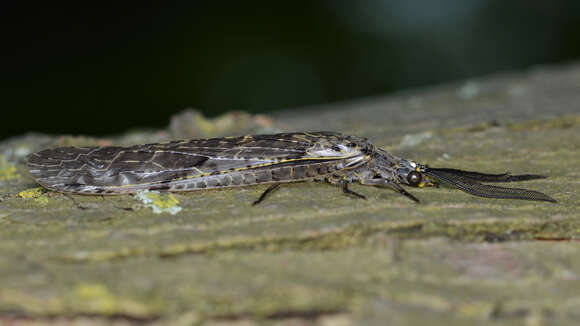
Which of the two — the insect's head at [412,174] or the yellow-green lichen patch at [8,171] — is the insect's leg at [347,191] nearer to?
the insect's head at [412,174]

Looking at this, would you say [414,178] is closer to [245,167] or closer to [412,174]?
[412,174]

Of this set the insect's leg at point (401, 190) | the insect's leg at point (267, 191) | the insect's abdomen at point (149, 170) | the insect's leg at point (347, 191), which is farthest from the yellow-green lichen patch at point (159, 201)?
the insect's leg at point (401, 190)

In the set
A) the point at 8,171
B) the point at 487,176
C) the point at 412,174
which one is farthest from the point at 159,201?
the point at 487,176

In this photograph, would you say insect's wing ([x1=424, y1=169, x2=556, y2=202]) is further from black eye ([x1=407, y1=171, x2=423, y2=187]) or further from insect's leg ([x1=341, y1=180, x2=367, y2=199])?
insect's leg ([x1=341, y1=180, x2=367, y2=199])

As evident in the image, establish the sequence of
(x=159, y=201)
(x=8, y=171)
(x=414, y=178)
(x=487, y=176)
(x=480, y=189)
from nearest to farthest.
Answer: (x=159, y=201) < (x=480, y=189) < (x=487, y=176) < (x=414, y=178) < (x=8, y=171)

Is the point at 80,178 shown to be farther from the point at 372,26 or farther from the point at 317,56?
the point at 372,26
